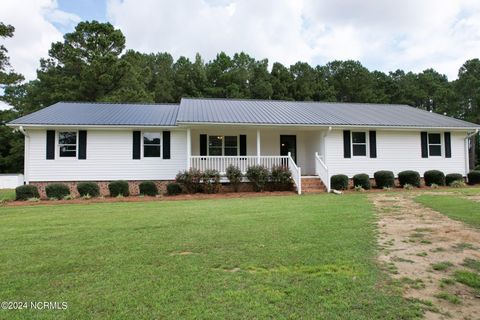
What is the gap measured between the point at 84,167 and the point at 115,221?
8356mm

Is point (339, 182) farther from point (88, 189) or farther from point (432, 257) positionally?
point (88, 189)

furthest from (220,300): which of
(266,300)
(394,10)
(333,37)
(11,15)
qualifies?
(333,37)

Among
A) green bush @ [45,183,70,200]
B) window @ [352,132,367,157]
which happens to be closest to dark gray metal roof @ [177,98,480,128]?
window @ [352,132,367,157]

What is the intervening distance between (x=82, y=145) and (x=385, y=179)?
14.6 metres

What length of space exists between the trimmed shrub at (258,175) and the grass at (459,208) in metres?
6.26

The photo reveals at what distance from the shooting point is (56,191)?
12.9 m

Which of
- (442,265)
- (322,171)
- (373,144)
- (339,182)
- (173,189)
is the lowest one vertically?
(442,265)

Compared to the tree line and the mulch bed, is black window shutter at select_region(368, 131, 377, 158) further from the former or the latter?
the tree line

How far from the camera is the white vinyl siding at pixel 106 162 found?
14156mm

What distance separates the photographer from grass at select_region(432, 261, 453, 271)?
4.01 m

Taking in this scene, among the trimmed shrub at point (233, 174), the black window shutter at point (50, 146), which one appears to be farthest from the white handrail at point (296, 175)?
the black window shutter at point (50, 146)

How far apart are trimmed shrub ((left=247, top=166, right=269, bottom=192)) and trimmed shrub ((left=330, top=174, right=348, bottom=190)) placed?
3134 mm

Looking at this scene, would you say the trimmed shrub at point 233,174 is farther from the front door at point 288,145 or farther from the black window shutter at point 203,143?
the front door at point 288,145

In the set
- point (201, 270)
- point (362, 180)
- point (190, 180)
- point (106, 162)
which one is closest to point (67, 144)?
point (106, 162)
